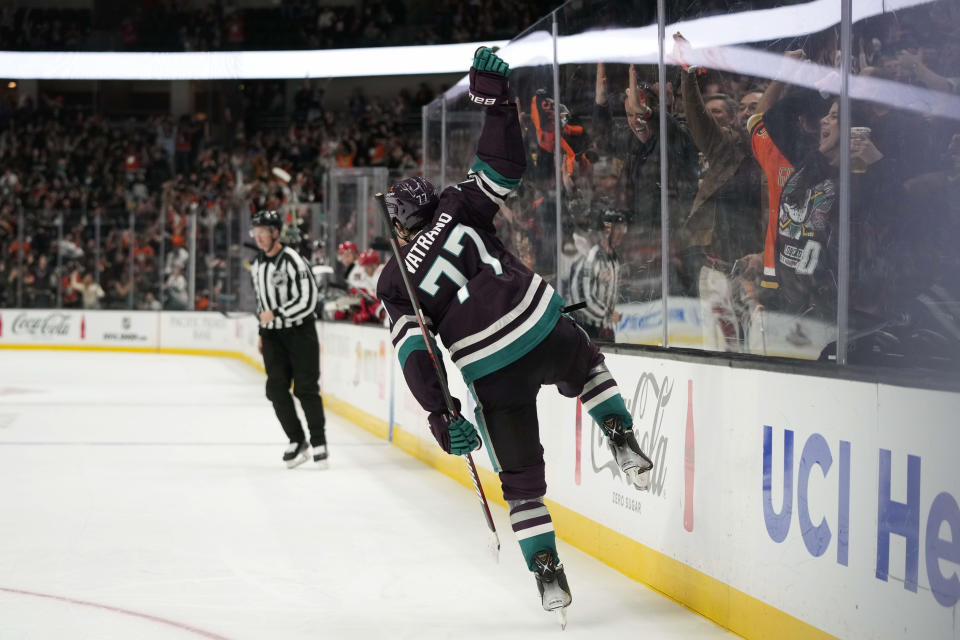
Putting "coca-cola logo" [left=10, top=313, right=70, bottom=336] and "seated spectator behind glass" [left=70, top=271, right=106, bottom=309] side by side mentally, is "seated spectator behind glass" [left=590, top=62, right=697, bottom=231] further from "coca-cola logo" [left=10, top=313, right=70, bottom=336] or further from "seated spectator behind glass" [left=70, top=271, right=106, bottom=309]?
"coca-cola logo" [left=10, top=313, right=70, bottom=336]

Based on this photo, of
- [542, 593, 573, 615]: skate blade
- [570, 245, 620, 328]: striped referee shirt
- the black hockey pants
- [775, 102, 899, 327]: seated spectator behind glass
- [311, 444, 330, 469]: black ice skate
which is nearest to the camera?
[775, 102, 899, 327]: seated spectator behind glass

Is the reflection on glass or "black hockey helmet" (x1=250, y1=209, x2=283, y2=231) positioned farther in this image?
"black hockey helmet" (x1=250, y1=209, x2=283, y2=231)

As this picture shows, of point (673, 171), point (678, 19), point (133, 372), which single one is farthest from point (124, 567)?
point (133, 372)

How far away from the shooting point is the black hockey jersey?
3729 mm

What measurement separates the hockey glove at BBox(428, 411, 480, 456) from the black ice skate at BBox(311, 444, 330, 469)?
13.8ft

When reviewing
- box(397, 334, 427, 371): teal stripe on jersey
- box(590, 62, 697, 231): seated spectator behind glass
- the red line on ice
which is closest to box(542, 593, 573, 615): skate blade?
box(397, 334, 427, 371): teal stripe on jersey

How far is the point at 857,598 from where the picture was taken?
2955mm

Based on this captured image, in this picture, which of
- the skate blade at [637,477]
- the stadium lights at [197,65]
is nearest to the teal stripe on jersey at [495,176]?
the skate blade at [637,477]

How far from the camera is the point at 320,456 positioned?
7.84m

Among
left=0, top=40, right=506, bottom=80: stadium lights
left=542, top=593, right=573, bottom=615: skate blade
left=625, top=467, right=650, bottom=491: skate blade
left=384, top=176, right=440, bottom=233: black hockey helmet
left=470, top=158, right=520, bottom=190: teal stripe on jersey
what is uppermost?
left=0, top=40, right=506, bottom=80: stadium lights

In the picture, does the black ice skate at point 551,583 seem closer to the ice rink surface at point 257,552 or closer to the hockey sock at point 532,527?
the hockey sock at point 532,527

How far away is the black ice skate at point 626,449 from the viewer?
3779 mm

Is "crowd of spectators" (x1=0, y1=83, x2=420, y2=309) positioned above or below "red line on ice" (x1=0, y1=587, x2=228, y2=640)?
above

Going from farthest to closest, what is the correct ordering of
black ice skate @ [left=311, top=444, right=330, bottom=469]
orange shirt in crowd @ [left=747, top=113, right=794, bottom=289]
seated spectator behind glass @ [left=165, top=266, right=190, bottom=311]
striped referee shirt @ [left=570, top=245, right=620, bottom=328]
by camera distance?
seated spectator behind glass @ [left=165, top=266, right=190, bottom=311] → black ice skate @ [left=311, top=444, right=330, bottom=469] → striped referee shirt @ [left=570, top=245, right=620, bottom=328] → orange shirt in crowd @ [left=747, top=113, right=794, bottom=289]
